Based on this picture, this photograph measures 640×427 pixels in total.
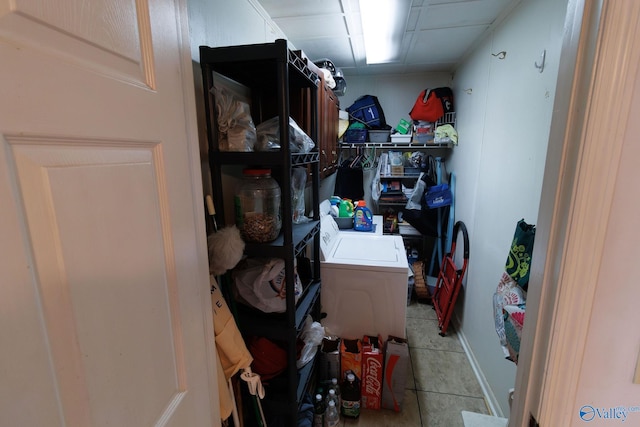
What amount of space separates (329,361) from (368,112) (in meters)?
2.65

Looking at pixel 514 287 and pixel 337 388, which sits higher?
pixel 514 287

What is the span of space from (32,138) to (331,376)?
6.77ft

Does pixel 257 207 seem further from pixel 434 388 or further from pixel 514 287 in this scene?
pixel 434 388

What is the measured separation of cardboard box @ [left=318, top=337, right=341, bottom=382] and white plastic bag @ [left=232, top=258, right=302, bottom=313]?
0.81m

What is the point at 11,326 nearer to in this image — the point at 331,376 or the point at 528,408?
the point at 528,408

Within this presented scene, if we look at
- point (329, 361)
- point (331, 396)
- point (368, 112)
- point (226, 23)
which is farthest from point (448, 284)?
point (226, 23)

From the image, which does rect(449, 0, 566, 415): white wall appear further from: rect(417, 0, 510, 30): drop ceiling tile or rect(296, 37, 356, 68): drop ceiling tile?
rect(296, 37, 356, 68): drop ceiling tile

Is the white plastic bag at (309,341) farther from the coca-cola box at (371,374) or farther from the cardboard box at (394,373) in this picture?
the cardboard box at (394,373)

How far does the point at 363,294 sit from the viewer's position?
2047 mm

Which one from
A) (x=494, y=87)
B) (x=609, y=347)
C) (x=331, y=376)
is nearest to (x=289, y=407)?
(x=331, y=376)

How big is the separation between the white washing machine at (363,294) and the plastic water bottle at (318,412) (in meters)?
0.46

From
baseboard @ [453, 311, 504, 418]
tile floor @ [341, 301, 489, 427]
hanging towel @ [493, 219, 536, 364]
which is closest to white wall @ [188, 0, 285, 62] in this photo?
hanging towel @ [493, 219, 536, 364]

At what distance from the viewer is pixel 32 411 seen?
34 centimetres

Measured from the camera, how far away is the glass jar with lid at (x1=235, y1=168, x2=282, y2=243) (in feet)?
4.21
